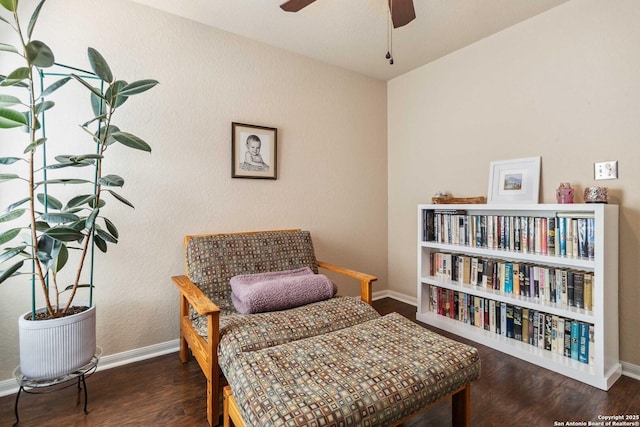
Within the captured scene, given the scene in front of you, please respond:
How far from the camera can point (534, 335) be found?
208 cm

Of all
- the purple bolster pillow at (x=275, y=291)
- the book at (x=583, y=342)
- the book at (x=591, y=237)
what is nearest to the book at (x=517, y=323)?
the book at (x=583, y=342)

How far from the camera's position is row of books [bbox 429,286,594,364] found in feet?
6.12

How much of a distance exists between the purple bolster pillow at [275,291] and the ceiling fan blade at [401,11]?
1682 millimetres

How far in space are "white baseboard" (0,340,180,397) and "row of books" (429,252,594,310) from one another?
7.17 feet

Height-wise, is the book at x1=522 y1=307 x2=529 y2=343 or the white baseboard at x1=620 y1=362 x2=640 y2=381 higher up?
the book at x1=522 y1=307 x2=529 y2=343

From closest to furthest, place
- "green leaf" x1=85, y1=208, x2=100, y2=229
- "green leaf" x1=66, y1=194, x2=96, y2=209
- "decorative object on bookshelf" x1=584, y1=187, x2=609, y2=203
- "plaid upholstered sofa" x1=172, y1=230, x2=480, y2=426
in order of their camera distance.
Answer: "plaid upholstered sofa" x1=172, y1=230, x2=480, y2=426 → "green leaf" x1=85, y1=208, x2=100, y2=229 → "green leaf" x1=66, y1=194, x2=96, y2=209 → "decorative object on bookshelf" x1=584, y1=187, x2=609, y2=203

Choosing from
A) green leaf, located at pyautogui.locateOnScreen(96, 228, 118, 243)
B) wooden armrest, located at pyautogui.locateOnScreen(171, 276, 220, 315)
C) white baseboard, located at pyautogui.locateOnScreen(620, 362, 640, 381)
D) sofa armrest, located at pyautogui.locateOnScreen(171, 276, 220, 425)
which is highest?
green leaf, located at pyautogui.locateOnScreen(96, 228, 118, 243)

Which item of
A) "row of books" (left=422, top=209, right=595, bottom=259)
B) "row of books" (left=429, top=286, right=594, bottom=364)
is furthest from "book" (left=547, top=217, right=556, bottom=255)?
"row of books" (left=429, top=286, right=594, bottom=364)

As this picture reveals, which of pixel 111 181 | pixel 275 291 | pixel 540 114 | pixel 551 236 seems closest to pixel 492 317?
pixel 551 236

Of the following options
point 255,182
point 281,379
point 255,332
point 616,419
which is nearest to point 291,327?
point 255,332

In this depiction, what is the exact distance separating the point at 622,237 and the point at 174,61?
3150 millimetres

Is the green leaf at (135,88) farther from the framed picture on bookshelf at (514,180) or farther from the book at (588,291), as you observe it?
the book at (588,291)

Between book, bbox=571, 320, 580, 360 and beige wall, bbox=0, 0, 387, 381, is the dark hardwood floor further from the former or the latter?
beige wall, bbox=0, 0, 387, 381

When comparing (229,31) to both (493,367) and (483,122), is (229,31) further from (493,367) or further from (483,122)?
(493,367)
